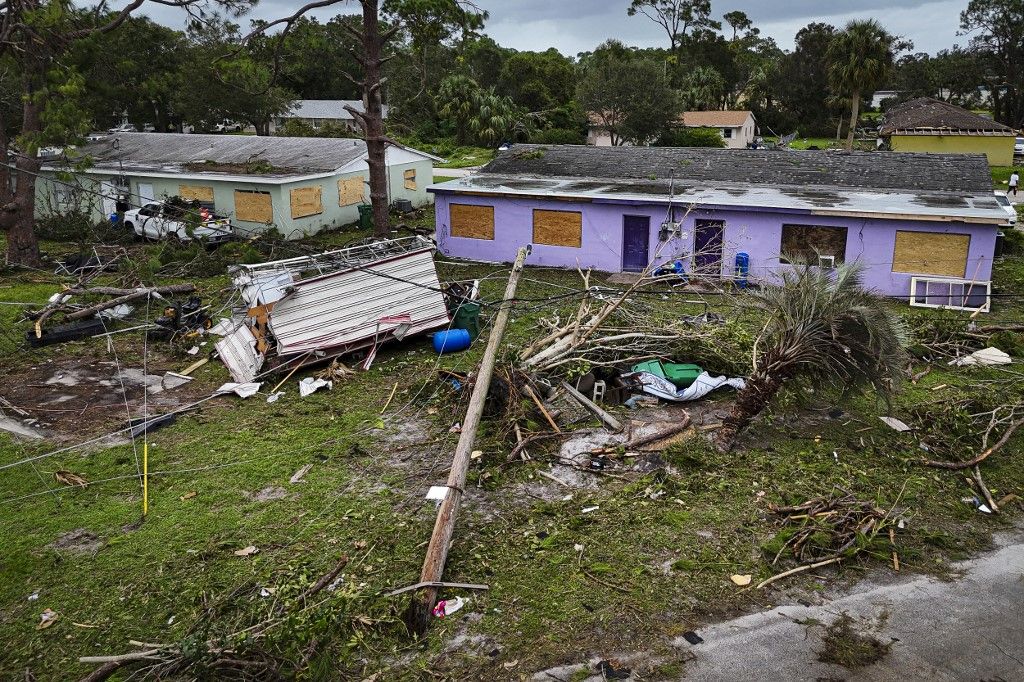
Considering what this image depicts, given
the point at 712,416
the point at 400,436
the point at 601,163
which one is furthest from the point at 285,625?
the point at 601,163

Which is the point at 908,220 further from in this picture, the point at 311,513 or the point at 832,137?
the point at 832,137

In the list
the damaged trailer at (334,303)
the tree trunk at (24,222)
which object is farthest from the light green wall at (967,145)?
the tree trunk at (24,222)

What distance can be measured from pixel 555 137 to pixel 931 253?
3341 centimetres

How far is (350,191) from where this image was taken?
29.5 meters

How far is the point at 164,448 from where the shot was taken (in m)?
11.8

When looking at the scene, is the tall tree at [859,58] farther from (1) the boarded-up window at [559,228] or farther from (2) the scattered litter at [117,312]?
(2) the scattered litter at [117,312]

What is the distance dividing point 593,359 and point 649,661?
6.75m

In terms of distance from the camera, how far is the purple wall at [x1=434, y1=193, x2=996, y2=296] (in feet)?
61.2

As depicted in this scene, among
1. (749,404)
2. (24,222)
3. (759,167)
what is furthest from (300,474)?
(759,167)

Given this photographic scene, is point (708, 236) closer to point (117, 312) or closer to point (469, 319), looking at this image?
point (469, 319)

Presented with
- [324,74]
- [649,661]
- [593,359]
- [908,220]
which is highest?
[324,74]

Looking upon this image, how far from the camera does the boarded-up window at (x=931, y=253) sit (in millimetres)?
18391

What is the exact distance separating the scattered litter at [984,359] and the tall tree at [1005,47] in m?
54.9

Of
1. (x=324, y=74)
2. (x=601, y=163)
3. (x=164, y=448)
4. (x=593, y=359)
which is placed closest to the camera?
(x=164, y=448)
